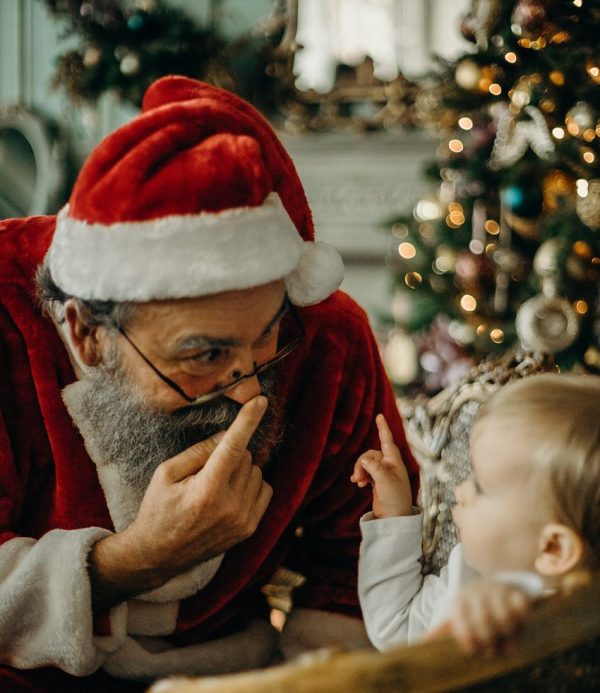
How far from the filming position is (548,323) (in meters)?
2.13

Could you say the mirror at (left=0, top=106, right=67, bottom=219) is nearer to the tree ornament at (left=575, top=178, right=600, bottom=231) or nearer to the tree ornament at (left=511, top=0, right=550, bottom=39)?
the tree ornament at (left=511, top=0, right=550, bottom=39)

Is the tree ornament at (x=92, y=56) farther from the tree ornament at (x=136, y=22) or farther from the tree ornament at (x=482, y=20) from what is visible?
the tree ornament at (x=482, y=20)

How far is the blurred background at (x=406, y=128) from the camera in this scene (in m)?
2.14

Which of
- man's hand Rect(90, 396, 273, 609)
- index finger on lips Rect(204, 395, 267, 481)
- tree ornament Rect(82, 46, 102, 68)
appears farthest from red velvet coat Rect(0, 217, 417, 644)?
tree ornament Rect(82, 46, 102, 68)

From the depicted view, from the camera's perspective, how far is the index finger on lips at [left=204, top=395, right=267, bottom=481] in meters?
1.06

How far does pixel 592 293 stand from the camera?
7.11 feet

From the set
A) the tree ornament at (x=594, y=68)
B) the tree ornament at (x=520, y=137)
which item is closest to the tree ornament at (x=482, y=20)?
the tree ornament at (x=520, y=137)

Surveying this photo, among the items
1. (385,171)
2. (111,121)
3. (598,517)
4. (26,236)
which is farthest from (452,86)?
(111,121)

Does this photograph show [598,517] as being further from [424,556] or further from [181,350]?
[181,350]

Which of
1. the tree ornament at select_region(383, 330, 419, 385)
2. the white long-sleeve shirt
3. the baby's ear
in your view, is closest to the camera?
the baby's ear

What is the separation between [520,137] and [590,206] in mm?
415

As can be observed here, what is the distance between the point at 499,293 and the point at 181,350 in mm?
1486

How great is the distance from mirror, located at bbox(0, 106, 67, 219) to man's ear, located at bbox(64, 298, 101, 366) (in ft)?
9.03

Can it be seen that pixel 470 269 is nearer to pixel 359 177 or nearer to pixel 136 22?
pixel 359 177
